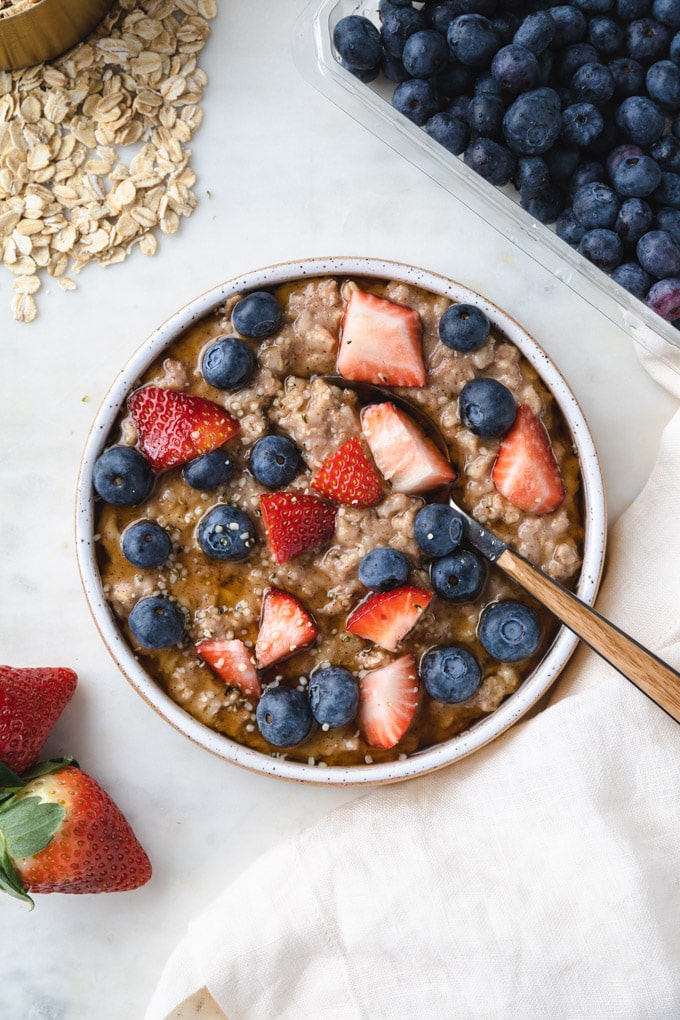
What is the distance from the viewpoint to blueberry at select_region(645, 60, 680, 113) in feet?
5.49

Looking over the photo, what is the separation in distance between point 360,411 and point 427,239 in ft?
1.35

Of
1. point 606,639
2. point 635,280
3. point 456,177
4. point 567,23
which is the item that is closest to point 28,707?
point 606,639

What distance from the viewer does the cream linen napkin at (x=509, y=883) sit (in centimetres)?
158

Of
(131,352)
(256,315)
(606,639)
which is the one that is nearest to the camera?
(606,639)

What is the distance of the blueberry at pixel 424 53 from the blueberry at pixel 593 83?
0.82 feet

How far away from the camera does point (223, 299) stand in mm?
1624

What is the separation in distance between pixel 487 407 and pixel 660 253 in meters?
0.46

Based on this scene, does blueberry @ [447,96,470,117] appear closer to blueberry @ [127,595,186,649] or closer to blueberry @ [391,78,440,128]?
blueberry @ [391,78,440,128]

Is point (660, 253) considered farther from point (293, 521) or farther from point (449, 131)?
point (293, 521)

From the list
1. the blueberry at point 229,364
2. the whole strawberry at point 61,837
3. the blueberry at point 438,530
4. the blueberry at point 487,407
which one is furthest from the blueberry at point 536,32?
the whole strawberry at point 61,837

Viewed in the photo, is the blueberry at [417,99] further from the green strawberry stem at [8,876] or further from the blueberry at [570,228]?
the green strawberry stem at [8,876]

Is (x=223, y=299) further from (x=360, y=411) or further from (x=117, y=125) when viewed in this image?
(x=117, y=125)

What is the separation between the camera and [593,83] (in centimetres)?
168

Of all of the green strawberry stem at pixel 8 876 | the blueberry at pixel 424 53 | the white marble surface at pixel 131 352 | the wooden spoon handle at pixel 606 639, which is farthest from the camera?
the white marble surface at pixel 131 352
